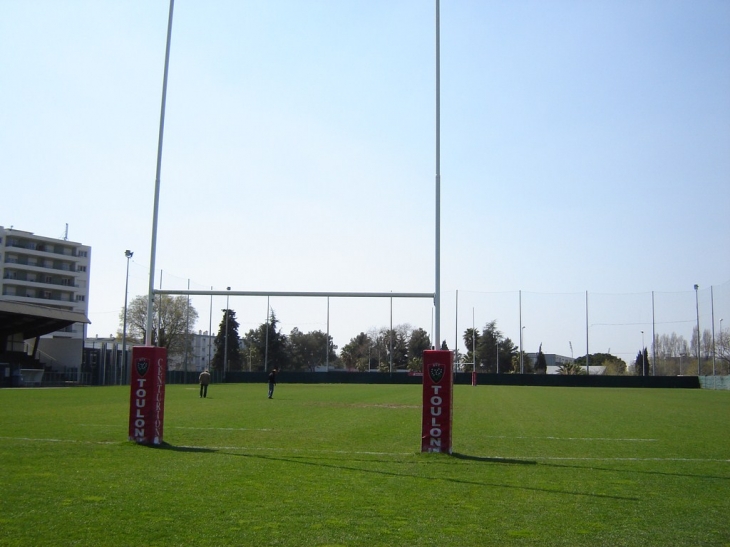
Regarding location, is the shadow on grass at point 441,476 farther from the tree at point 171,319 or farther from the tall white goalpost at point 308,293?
the tree at point 171,319

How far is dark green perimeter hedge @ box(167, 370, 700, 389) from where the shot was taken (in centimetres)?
6406

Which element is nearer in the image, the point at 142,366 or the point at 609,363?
the point at 142,366

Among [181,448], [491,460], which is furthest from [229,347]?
[491,460]

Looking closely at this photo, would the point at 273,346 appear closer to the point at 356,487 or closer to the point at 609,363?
the point at 609,363

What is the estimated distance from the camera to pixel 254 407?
25375mm

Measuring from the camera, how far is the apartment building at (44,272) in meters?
79.5

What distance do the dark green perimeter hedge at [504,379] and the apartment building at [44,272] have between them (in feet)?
92.0

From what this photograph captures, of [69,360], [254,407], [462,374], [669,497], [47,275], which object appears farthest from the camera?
[47,275]

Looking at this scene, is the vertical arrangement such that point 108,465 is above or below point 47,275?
below

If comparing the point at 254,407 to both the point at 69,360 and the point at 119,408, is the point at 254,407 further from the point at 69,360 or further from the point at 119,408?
the point at 69,360

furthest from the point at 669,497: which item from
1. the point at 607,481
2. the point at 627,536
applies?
the point at 627,536

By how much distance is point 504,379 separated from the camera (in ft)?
220

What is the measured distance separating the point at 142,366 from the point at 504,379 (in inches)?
2243

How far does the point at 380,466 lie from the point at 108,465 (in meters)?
4.06
